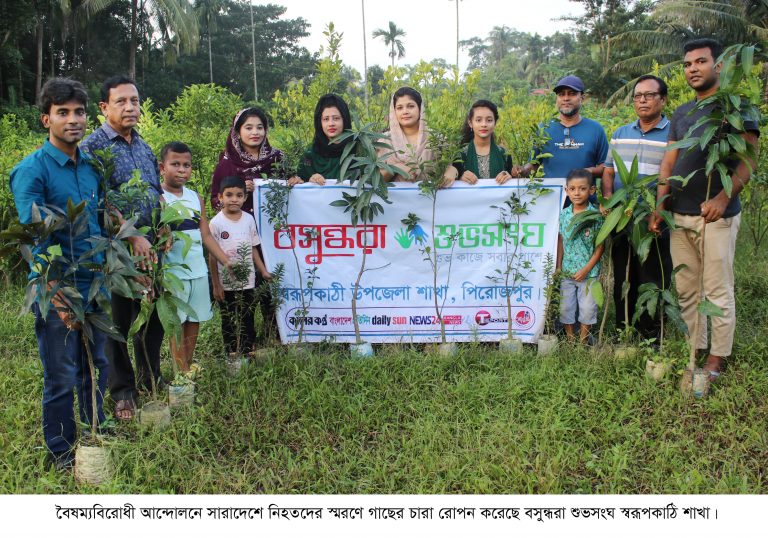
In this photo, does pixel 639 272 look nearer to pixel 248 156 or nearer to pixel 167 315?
pixel 248 156

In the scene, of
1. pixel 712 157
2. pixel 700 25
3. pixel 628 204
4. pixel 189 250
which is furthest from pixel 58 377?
pixel 700 25

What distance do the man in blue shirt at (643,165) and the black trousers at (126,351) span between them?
2.82 m

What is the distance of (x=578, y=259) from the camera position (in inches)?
152

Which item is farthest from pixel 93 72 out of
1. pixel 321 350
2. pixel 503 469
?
pixel 503 469

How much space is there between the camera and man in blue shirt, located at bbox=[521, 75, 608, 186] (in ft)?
12.8

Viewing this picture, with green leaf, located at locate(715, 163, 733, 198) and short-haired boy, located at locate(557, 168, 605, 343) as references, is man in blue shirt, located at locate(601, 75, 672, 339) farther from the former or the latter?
green leaf, located at locate(715, 163, 733, 198)

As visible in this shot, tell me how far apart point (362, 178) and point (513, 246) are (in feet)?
3.82

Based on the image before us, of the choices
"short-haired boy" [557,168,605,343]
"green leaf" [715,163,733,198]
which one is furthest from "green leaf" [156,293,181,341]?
"green leaf" [715,163,733,198]

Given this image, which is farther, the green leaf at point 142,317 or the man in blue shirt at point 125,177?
the man in blue shirt at point 125,177

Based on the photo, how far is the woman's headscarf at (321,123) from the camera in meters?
3.79

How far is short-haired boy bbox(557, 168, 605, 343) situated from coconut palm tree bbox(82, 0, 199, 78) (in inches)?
1035

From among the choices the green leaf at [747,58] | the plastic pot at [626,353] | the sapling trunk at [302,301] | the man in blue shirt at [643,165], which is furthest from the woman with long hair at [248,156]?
the green leaf at [747,58]

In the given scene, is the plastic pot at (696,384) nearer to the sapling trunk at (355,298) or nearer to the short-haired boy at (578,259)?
the short-haired boy at (578,259)

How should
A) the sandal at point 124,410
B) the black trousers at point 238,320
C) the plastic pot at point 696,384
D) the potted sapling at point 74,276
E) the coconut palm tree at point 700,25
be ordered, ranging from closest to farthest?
1. the potted sapling at point 74,276
2. the sandal at point 124,410
3. the plastic pot at point 696,384
4. the black trousers at point 238,320
5. the coconut palm tree at point 700,25
